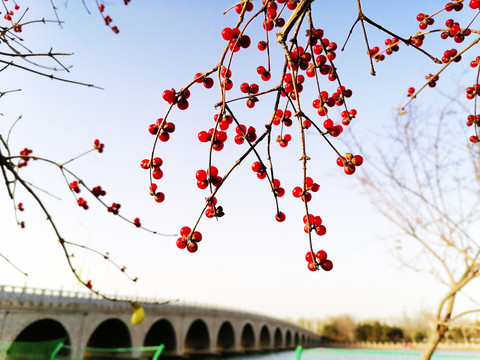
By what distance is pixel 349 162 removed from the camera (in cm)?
129

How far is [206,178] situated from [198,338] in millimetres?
37042

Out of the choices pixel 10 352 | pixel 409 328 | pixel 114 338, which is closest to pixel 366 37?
pixel 10 352

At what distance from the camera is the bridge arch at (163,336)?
28.0 metres

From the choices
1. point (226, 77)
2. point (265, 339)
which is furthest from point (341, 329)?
point (226, 77)

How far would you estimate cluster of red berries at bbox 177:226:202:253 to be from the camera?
1.25 meters

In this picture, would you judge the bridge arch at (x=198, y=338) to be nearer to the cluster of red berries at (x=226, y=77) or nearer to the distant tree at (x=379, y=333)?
the cluster of red berries at (x=226, y=77)

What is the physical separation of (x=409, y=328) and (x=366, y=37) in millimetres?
73170

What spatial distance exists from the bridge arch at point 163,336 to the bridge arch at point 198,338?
4.16 metres

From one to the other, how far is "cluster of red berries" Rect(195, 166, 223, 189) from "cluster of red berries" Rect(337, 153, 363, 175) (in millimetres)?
475

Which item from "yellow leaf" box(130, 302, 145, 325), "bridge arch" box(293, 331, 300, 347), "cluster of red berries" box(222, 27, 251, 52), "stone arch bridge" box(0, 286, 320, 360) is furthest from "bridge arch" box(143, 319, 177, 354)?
"bridge arch" box(293, 331, 300, 347)

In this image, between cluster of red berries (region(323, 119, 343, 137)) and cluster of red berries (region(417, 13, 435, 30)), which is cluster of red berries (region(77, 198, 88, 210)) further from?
Result: cluster of red berries (region(417, 13, 435, 30))

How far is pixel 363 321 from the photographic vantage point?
69750 mm

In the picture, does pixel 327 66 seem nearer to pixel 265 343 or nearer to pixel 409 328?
pixel 265 343

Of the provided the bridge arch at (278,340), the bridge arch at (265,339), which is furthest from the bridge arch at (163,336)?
the bridge arch at (278,340)
